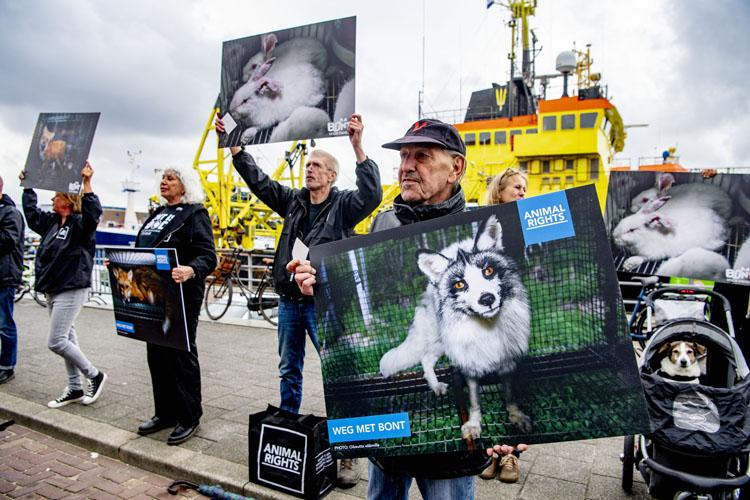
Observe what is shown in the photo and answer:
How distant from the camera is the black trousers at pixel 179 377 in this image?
3928mm

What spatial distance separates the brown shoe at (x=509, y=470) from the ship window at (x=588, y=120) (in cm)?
1935

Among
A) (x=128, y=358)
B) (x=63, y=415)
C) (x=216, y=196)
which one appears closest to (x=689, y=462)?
(x=63, y=415)

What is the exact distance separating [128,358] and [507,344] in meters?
6.61

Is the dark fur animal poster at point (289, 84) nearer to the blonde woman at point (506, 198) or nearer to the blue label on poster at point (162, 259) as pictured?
the blue label on poster at point (162, 259)

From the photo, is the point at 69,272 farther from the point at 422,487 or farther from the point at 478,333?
the point at 478,333

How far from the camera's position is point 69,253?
4.58 meters

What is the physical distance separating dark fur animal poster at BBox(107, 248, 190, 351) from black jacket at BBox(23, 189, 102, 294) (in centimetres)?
73

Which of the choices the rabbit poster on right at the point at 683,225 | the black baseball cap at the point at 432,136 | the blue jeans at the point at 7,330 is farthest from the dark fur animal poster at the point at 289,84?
the blue jeans at the point at 7,330

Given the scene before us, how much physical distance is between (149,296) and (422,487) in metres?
2.87

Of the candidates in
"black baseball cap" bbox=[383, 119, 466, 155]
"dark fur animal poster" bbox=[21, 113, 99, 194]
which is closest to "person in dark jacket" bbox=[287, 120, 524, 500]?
"black baseball cap" bbox=[383, 119, 466, 155]

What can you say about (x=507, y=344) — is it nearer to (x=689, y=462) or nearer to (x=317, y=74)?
(x=689, y=462)

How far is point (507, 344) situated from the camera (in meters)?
1.38

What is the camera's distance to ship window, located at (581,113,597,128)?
19641mm

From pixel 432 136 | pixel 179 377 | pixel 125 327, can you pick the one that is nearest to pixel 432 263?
pixel 432 136
